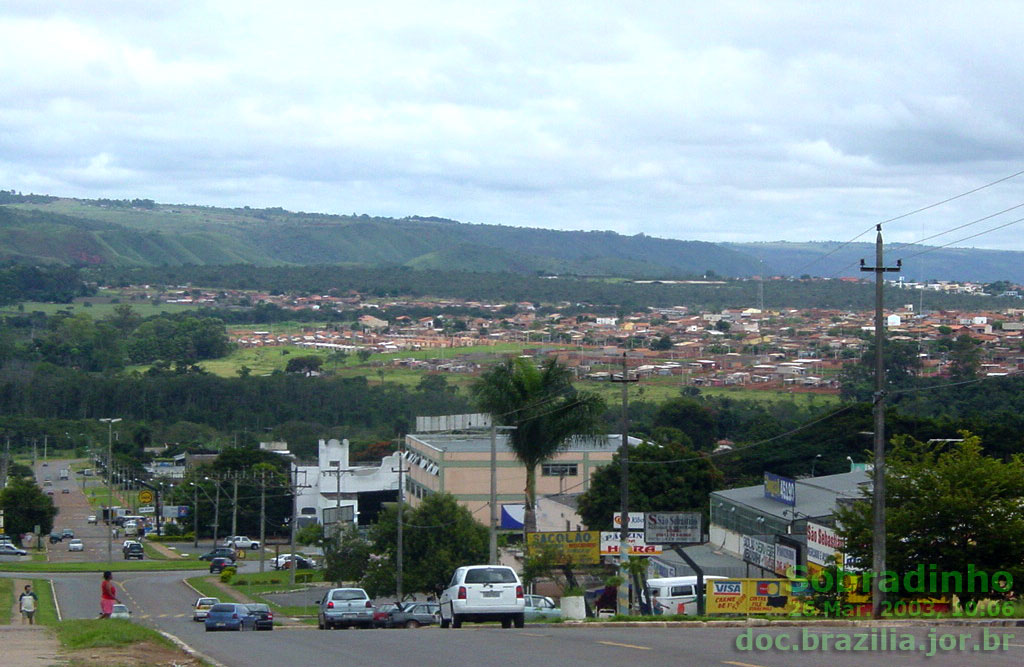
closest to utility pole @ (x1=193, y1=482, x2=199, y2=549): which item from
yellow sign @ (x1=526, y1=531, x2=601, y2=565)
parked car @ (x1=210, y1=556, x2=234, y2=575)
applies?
parked car @ (x1=210, y1=556, x2=234, y2=575)

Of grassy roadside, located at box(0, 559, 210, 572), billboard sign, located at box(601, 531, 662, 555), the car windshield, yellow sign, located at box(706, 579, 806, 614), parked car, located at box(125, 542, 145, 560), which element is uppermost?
the car windshield

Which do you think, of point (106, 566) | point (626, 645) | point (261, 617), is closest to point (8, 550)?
point (106, 566)

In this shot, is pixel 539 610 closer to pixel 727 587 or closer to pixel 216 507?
pixel 727 587

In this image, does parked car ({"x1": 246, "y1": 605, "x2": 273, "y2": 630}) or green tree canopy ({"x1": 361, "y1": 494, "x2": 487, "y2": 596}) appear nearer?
parked car ({"x1": 246, "y1": 605, "x2": 273, "y2": 630})

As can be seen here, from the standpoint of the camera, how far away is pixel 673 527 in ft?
160

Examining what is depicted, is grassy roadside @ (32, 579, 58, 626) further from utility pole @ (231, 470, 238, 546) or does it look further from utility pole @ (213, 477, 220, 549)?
utility pole @ (213, 477, 220, 549)

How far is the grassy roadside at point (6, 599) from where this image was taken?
120ft

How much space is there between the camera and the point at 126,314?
627ft

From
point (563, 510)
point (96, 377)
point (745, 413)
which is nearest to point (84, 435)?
point (96, 377)

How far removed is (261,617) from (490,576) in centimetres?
821

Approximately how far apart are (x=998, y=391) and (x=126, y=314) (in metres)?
136

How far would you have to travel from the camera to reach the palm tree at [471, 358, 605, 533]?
156 ft

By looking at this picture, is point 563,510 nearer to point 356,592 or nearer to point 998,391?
point 356,592

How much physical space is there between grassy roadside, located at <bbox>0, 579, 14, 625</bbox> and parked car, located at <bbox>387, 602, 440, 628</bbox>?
11064 millimetres
